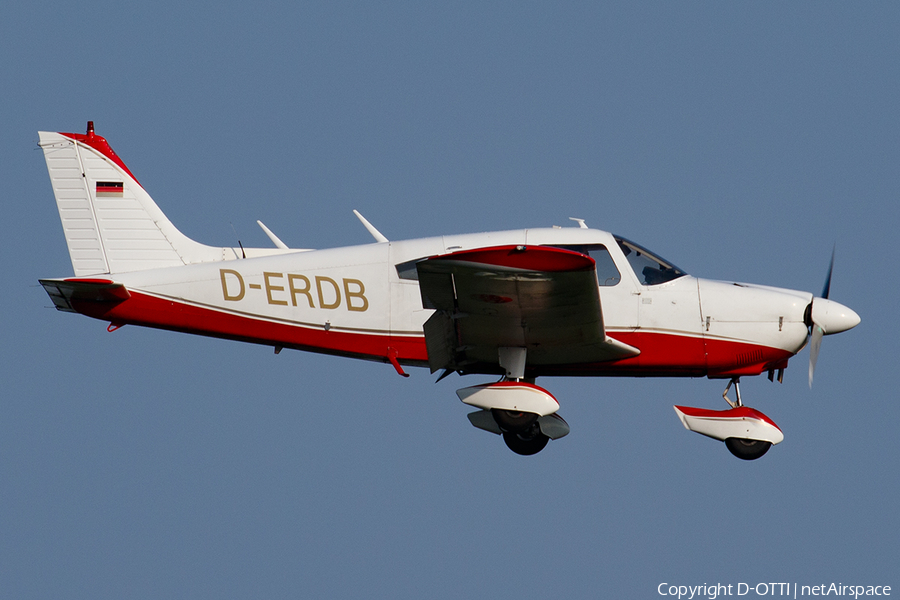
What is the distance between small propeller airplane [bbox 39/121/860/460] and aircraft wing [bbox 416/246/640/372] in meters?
0.03

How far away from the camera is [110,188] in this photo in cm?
1202

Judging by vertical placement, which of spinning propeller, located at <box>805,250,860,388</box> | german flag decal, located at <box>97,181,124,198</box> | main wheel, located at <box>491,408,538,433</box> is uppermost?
Answer: german flag decal, located at <box>97,181,124,198</box>

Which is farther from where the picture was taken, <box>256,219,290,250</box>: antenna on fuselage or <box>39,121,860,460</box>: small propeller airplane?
<box>256,219,290,250</box>: antenna on fuselage

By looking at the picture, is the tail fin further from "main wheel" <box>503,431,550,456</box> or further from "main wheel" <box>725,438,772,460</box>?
"main wheel" <box>725,438,772,460</box>

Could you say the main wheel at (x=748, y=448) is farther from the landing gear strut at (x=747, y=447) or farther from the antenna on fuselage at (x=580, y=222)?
the antenna on fuselage at (x=580, y=222)

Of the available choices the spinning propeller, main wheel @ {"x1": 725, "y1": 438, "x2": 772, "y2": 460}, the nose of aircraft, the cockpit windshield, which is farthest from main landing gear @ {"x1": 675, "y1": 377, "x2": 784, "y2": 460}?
the cockpit windshield

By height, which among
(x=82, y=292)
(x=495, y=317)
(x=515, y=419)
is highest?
(x=82, y=292)

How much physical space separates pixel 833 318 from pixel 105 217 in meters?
8.49

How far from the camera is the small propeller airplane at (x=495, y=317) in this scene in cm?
1076

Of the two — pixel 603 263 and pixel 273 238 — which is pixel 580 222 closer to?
pixel 603 263

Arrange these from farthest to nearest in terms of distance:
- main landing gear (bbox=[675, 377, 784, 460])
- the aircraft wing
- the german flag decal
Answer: the german flag decal
main landing gear (bbox=[675, 377, 784, 460])
the aircraft wing

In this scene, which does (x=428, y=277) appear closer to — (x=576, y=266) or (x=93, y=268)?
(x=576, y=266)

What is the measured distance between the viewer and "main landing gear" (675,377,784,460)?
35.9 ft

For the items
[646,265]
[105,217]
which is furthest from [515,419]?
[105,217]
